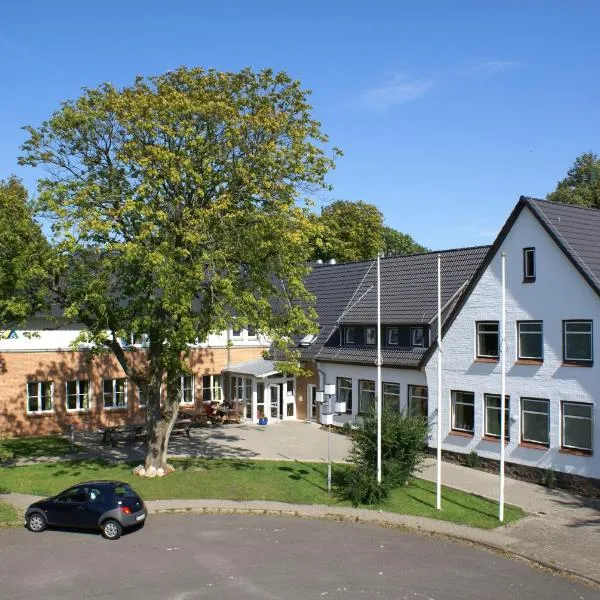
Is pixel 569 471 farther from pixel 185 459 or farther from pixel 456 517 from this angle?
pixel 185 459

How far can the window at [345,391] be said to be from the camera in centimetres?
3528

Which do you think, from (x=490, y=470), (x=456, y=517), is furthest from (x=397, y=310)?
(x=456, y=517)

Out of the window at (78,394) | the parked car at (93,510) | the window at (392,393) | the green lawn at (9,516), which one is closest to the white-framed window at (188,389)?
the window at (78,394)

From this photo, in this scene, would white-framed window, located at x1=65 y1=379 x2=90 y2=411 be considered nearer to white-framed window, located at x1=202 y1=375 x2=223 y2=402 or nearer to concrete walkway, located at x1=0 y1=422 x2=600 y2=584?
concrete walkway, located at x1=0 y1=422 x2=600 y2=584

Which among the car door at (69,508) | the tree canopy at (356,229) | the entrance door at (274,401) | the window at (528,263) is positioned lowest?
the car door at (69,508)

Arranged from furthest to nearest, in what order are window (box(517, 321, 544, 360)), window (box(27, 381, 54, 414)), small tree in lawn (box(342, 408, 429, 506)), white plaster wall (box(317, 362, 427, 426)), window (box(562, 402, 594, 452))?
window (box(27, 381, 54, 414))
white plaster wall (box(317, 362, 427, 426))
window (box(517, 321, 544, 360))
window (box(562, 402, 594, 452))
small tree in lawn (box(342, 408, 429, 506))

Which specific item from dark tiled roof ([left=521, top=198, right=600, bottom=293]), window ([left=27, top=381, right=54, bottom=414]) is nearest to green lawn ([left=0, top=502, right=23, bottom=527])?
window ([left=27, top=381, right=54, bottom=414])

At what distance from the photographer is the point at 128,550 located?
17.5 metres

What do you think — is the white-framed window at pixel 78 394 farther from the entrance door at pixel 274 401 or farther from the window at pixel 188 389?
the entrance door at pixel 274 401

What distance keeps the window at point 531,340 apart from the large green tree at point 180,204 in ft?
26.6

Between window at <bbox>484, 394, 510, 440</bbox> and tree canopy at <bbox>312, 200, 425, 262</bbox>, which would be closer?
window at <bbox>484, 394, 510, 440</bbox>

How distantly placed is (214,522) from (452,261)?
18.5 meters

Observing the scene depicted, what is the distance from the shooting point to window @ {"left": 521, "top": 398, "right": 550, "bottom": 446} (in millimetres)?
25125

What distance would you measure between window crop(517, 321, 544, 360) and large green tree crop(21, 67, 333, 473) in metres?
8.10
